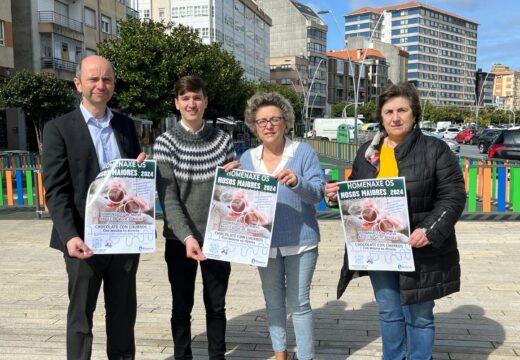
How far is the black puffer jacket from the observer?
9.68 ft

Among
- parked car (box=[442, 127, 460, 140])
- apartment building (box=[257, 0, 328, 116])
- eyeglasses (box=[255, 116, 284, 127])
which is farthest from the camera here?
apartment building (box=[257, 0, 328, 116])

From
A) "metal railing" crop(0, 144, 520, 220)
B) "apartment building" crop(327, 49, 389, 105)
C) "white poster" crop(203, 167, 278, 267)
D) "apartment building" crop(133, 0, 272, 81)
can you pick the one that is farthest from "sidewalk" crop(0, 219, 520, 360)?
"apartment building" crop(327, 49, 389, 105)

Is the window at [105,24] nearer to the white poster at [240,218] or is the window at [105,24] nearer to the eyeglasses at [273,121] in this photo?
the eyeglasses at [273,121]

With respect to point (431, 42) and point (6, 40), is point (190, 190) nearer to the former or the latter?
point (6, 40)

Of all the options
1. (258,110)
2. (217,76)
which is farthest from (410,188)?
(217,76)

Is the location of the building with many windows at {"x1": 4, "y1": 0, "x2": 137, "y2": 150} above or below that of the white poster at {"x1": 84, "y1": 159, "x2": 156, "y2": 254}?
above

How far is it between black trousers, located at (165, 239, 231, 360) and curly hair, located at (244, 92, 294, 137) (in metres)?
0.94

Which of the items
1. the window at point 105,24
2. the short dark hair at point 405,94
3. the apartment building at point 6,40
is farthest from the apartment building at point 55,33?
the short dark hair at point 405,94

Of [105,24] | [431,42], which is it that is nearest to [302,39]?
[105,24]

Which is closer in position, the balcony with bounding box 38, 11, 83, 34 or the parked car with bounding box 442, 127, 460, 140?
the balcony with bounding box 38, 11, 83, 34

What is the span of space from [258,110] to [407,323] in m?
1.61

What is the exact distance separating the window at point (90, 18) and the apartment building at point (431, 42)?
423 feet

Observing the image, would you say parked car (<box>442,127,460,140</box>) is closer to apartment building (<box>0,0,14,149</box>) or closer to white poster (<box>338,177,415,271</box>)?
apartment building (<box>0,0,14,149</box>)

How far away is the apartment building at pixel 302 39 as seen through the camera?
10962cm
